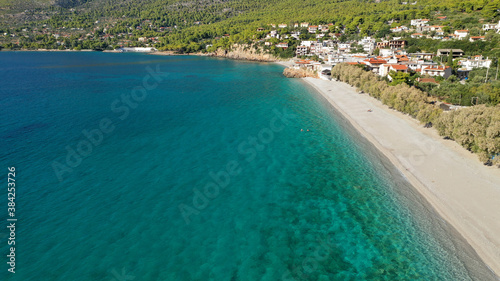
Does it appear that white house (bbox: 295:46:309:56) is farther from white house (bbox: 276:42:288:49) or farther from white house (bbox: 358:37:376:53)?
white house (bbox: 358:37:376:53)

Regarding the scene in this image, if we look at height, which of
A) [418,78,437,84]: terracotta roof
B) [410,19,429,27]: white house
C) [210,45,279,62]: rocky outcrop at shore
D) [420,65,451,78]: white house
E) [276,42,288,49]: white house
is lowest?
[418,78,437,84]: terracotta roof

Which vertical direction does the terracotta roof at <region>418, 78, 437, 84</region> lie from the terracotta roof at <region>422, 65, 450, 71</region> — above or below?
below

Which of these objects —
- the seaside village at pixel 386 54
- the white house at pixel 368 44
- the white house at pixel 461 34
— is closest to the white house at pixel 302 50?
the seaside village at pixel 386 54

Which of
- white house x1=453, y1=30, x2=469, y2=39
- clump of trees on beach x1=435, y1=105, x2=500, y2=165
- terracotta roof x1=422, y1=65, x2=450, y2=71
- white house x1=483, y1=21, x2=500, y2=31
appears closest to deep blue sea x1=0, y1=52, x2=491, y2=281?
clump of trees on beach x1=435, y1=105, x2=500, y2=165

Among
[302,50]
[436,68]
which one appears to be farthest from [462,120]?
[302,50]

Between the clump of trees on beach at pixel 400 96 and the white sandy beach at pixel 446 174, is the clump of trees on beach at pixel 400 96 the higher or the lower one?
the higher one

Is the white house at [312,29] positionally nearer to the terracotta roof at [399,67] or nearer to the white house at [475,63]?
the white house at [475,63]

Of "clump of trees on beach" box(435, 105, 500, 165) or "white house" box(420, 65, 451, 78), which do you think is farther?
"white house" box(420, 65, 451, 78)

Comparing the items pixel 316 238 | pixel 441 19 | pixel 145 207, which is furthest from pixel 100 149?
pixel 441 19
